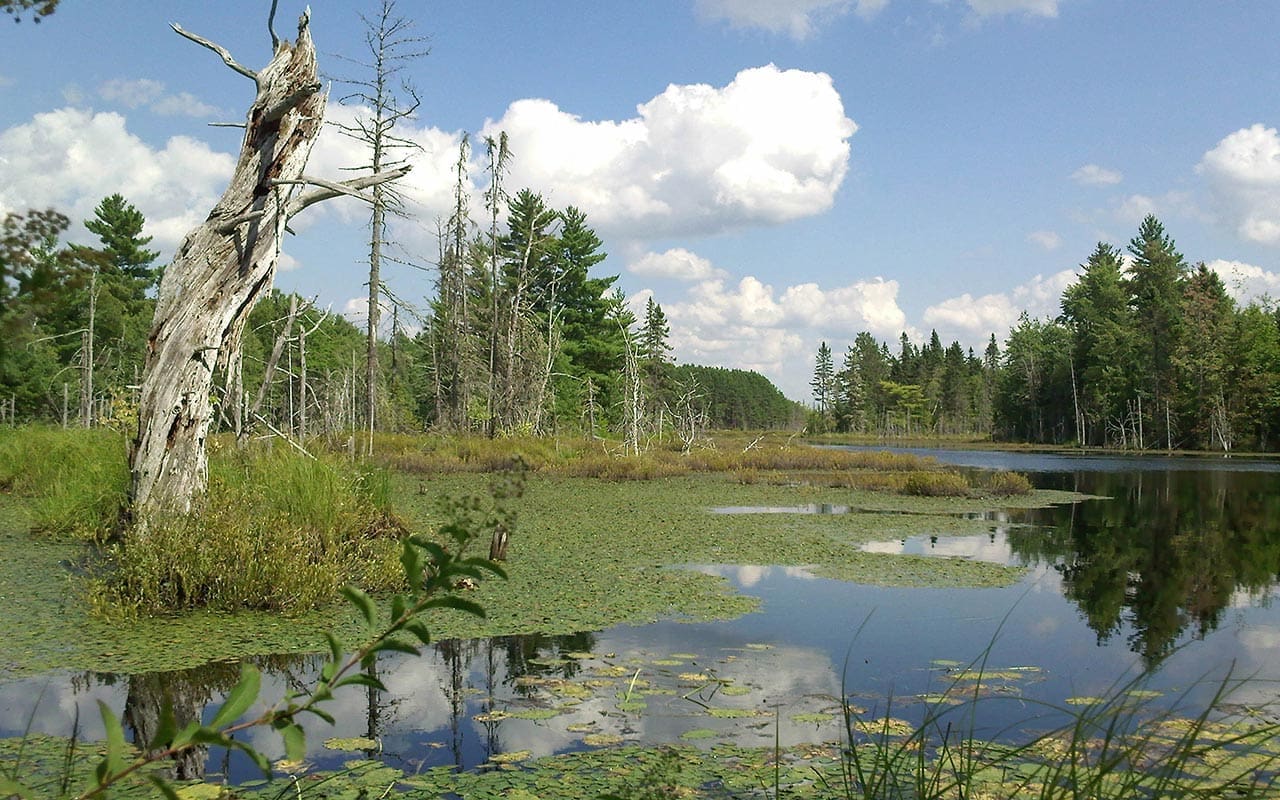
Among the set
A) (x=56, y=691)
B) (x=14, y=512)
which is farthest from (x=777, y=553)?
(x=14, y=512)

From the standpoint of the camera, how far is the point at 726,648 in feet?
21.3

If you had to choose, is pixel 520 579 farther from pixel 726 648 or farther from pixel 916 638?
pixel 916 638

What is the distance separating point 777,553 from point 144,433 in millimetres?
6701

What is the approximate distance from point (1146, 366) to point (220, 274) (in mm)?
54251

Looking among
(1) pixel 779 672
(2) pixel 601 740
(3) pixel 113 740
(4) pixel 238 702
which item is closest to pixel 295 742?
(4) pixel 238 702

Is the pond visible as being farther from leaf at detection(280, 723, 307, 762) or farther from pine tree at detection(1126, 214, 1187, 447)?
pine tree at detection(1126, 214, 1187, 447)

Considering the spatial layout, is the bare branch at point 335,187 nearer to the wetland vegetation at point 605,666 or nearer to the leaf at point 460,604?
the wetland vegetation at point 605,666

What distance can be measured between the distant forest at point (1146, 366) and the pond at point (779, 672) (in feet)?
143

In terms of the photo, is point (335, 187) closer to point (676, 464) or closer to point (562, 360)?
point (676, 464)

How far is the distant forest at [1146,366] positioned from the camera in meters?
47.1

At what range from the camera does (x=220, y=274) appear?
24.1ft

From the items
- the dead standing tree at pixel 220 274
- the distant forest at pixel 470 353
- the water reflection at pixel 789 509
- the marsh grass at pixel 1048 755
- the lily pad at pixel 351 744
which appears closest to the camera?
the marsh grass at pixel 1048 755

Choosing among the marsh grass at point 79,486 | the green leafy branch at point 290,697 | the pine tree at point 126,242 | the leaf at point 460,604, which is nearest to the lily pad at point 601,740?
the green leafy branch at point 290,697

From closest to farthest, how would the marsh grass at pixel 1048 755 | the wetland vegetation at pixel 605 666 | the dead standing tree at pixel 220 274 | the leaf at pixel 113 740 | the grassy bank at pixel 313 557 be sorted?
the leaf at pixel 113 740, the marsh grass at pixel 1048 755, the wetland vegetation at pixel 605 666, the grassy bank at pixel 313 557, the dead standing tree at pixel 220 274
